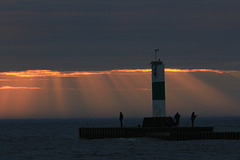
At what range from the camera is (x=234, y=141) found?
57.3 m

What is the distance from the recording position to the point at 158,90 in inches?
2267

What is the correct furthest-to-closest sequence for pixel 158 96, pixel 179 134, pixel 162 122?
pixel 158 96 → pixel 162 122 → pixel 179 134

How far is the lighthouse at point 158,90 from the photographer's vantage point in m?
57.4

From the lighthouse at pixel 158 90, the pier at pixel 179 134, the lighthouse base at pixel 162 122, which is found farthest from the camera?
the lighthouse at pixel 158 90

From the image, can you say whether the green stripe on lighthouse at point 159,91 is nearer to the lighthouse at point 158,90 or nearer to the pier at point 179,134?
the lighthouse at point 158,90

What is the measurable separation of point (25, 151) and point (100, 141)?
396 inches

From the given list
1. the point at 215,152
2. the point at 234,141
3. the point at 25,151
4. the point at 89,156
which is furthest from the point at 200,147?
the point at 25,151

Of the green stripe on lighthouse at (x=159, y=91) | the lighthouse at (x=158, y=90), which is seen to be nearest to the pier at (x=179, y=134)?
the lighthouse at (x=158, y=90)

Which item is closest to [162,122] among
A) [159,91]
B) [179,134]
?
[179,134]

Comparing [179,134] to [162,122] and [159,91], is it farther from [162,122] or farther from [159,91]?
[159,91]

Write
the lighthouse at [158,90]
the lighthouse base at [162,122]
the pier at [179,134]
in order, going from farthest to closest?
1. the lighthouse at [158,90]
2. the lighthouse base at [162,122]
3. the pier at [179,134]

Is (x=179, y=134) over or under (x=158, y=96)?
under

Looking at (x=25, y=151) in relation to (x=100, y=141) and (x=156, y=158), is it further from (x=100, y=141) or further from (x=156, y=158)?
(x=156, y=158)

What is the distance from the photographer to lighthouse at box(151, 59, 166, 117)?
57406mm
